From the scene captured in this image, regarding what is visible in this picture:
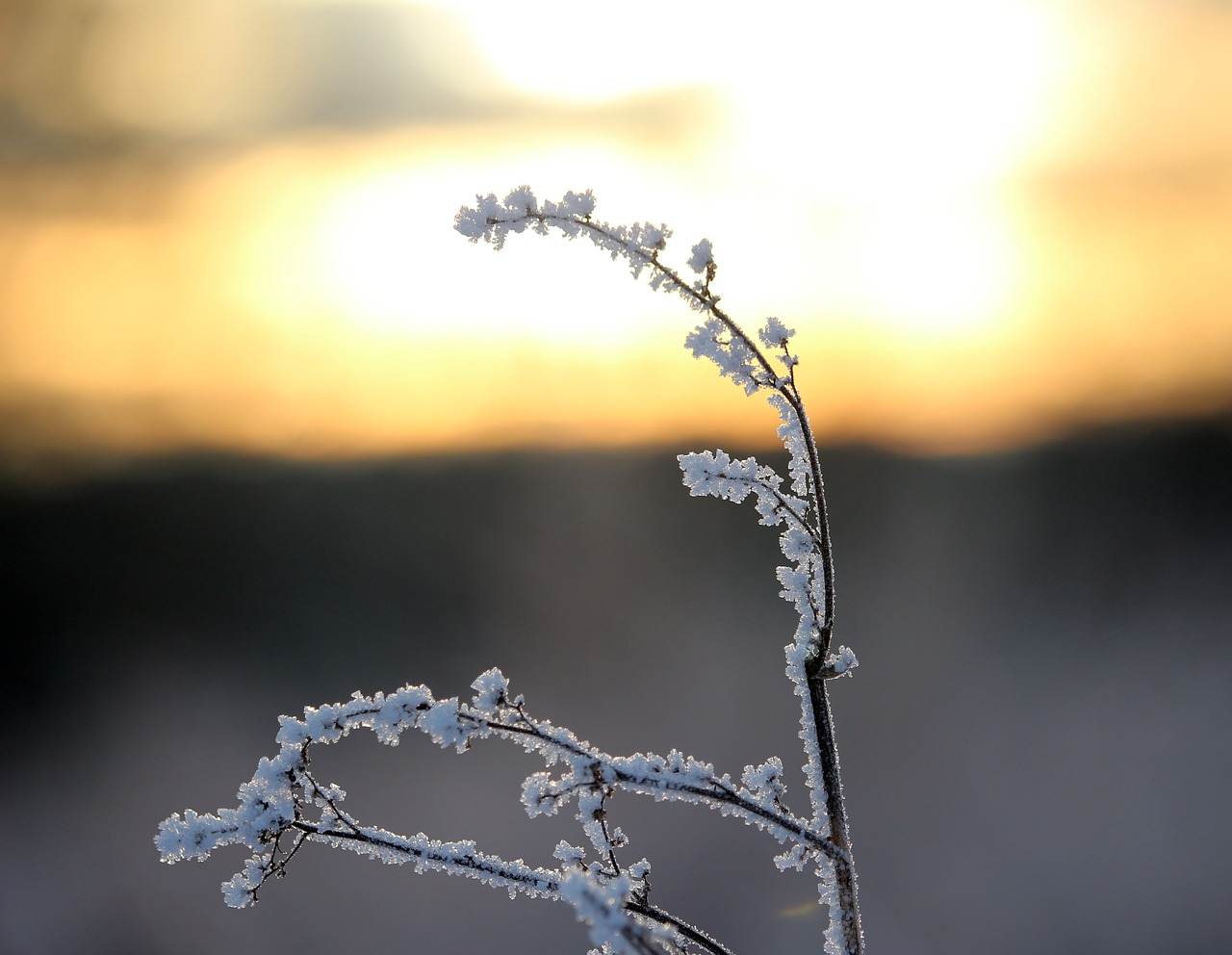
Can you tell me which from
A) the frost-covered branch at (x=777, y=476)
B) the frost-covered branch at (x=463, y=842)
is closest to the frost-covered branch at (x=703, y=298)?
the frost-covered branch at (x=777, y=476)

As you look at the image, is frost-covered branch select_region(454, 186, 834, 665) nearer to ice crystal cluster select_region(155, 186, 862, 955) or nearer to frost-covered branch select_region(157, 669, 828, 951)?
ice crystal cluster select_region(155, 186, 862, 955)

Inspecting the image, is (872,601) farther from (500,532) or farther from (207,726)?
(207,726)

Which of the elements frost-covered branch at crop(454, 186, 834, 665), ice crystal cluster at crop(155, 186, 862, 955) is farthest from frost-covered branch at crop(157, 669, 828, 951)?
frost-covered branch at crop(454, 186, 834, 665)

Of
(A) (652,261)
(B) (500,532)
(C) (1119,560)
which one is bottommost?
(A) (652,261)

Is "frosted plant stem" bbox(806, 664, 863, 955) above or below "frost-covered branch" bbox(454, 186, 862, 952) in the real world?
below

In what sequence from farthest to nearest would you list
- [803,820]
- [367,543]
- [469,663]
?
[367,543], [469,663], [803,820]

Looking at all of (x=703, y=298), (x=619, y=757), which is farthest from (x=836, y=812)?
→ (x=703, y=298)

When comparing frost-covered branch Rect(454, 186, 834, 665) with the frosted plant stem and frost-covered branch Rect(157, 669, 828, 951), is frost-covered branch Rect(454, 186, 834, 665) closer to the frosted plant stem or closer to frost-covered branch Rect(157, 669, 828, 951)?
the frosted plant stem

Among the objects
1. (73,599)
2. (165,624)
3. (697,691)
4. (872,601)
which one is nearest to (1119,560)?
(872,601)
